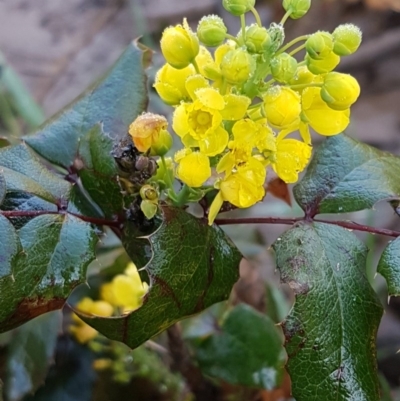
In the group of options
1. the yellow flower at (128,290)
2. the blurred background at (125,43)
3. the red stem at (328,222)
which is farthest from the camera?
the blurred background at (125,43)

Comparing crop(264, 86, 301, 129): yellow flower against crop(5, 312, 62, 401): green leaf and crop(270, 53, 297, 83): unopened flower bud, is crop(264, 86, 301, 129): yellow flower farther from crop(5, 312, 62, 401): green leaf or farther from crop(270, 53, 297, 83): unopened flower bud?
crop(5, 312, 62, 401): green leaf

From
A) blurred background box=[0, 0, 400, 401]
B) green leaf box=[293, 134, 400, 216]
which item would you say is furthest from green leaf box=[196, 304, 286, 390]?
blurred background box=[0, 0, 400, 401]

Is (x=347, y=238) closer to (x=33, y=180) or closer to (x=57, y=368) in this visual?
(x=33, y=180)

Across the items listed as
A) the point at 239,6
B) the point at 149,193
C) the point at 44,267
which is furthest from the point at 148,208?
the point at 239,6

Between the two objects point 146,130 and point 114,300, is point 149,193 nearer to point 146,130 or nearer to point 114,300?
point 146,130

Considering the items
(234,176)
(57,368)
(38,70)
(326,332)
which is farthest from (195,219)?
(38,70)

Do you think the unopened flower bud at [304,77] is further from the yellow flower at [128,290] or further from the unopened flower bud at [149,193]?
the yellow flower at [128,290]

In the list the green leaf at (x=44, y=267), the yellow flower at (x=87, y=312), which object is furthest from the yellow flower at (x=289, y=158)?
the yellow flower at (x=87, y=312)
